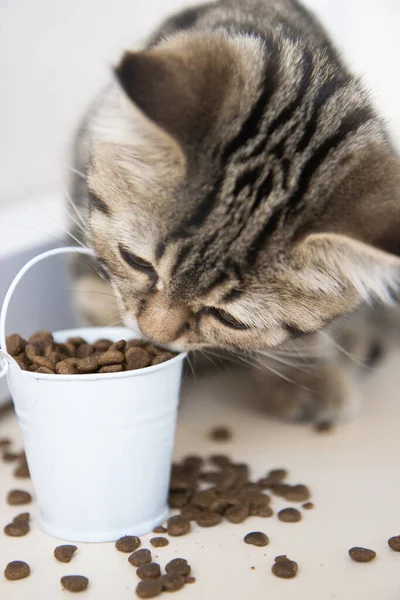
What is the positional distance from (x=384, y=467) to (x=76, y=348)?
2.24 feet

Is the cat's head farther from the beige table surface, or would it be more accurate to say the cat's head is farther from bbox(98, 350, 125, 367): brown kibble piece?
the beige table surface

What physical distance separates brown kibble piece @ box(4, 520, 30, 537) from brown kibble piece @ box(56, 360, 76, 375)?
11.7 inches

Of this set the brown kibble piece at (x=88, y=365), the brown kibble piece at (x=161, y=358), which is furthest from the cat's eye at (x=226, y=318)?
the brown kibble piece at (x=88, y=365)

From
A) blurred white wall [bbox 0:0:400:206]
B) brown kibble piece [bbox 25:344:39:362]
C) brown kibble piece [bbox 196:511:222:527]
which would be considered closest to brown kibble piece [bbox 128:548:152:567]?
brown kibble piece [bbox 196:511:222:527]

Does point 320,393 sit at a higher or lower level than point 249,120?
lower

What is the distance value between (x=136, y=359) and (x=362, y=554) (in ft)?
1.60

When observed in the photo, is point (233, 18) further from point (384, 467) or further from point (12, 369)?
point (384, 467)

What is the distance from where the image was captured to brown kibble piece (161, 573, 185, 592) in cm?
112

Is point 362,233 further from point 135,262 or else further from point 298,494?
point 298,494

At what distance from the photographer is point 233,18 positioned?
1.57 m

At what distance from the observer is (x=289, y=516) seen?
1.32m

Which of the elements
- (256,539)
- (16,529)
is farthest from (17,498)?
(256,539)

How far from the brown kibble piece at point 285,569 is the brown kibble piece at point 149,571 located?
182mm

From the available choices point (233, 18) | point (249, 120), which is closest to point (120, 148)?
point (249, 120)
